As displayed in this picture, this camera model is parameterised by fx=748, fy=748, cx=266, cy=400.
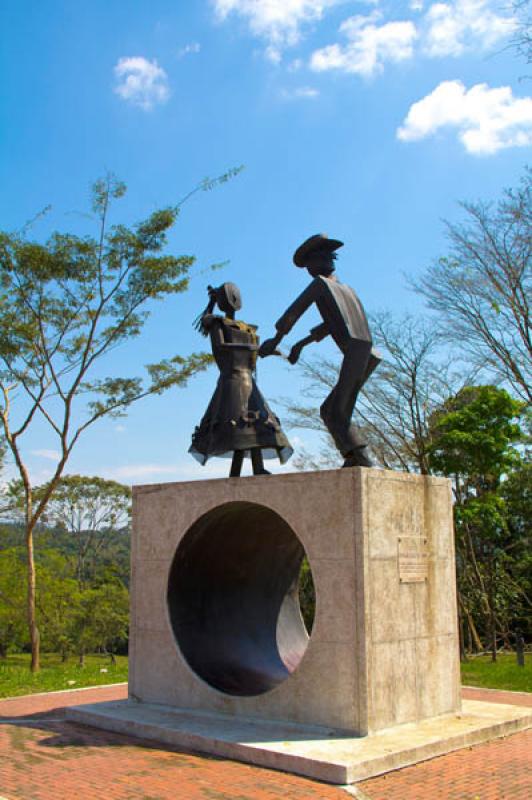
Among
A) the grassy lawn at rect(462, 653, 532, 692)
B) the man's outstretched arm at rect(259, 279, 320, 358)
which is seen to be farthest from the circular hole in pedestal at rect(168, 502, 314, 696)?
the grassy lawn at rect(462, 653, 532, 692)

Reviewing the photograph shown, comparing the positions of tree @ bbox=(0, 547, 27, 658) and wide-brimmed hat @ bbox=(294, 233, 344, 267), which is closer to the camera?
wide-brimmed hat @ bbox=(294, 233, 344, 267)

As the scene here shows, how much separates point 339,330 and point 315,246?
3.22 ft

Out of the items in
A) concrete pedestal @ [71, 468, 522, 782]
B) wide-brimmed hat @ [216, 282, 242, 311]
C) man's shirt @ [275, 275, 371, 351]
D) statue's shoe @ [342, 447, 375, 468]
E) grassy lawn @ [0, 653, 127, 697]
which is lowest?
grassy lawn @ [0, 653, 127, 697]

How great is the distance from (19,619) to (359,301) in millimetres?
18841

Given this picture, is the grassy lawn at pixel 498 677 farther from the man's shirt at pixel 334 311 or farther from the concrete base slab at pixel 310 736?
the man's shirt at pixel 334 311

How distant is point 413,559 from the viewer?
24.3 feet

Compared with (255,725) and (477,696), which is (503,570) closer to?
(477,696)

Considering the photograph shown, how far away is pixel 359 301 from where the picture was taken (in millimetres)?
7934

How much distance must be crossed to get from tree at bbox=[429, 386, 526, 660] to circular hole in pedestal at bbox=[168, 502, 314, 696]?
7323 mm

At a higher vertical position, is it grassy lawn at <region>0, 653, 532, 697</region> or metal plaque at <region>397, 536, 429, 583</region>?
metal plaque at <region>397, 536, 429, 583</region>

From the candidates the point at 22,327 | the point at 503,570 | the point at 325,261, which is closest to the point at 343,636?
the point at 325,261

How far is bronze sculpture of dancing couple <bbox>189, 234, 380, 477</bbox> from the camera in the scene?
25.1 ft

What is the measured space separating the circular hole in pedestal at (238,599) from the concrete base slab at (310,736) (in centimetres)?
73

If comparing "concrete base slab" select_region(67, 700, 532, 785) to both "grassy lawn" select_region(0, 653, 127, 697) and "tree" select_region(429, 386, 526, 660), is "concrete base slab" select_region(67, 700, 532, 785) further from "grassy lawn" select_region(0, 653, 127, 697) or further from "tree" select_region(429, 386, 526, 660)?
"tree" select_region(429, 386, 526, 660)
